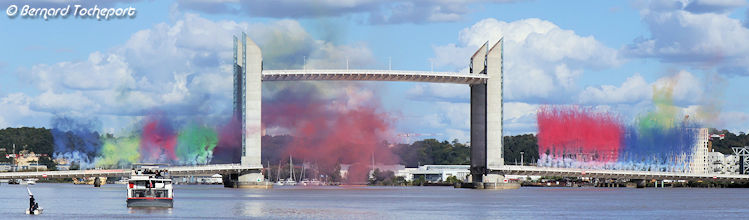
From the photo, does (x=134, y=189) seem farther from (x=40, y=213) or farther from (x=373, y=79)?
(x=373, y=79)

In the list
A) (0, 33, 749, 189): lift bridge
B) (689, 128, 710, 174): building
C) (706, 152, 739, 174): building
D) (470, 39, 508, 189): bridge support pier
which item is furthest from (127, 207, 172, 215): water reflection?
(706, 152, 739, 174): building

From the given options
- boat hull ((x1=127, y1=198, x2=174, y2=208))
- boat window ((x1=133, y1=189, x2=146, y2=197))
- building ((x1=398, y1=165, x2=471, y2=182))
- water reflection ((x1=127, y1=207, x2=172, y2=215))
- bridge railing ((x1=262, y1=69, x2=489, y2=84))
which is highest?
bridge railing ((x1=262, y1=69, x2=489, y2=84))

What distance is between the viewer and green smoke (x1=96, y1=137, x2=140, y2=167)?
6014 inches

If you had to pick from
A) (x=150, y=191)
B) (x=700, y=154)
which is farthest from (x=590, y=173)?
(x=150, y=191)

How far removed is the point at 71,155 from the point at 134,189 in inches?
4332

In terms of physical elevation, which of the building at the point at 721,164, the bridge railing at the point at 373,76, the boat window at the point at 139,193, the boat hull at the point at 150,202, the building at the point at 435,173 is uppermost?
the bridge railing at the point at 373,76

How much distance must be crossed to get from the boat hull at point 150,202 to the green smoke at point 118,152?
86864 millimetres

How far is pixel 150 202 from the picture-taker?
62.0m

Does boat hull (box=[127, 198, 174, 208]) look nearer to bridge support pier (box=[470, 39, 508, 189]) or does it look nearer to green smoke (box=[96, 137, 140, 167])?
bridge support pier (box=[470, 39, 508, 189])

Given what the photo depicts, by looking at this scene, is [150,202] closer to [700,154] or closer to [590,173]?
[590,173]

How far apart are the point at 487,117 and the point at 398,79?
899cm

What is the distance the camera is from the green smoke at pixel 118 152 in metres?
153

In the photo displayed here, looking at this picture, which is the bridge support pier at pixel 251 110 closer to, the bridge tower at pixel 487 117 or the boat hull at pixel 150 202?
the bridge tower at pixel 487 117

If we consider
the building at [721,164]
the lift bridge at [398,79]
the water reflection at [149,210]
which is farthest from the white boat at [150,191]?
the building at [721,164]
